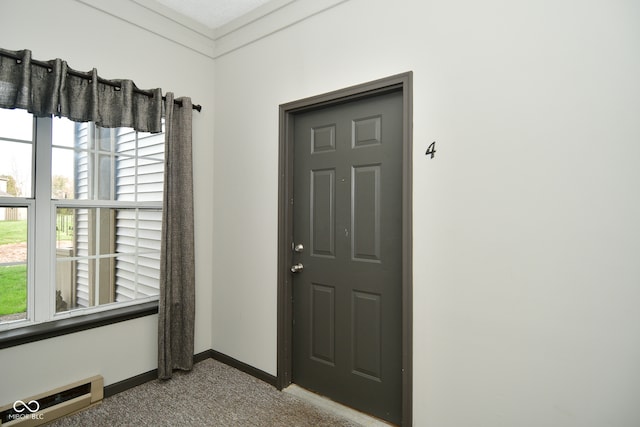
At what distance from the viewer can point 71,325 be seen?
216 centimetres

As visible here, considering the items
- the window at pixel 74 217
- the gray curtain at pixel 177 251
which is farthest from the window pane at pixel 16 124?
the gray curtain at pixel 177 251

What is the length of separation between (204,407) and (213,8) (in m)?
2.84

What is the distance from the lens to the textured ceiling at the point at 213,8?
2.53 m

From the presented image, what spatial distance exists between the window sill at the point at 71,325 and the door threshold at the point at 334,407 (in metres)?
1.21

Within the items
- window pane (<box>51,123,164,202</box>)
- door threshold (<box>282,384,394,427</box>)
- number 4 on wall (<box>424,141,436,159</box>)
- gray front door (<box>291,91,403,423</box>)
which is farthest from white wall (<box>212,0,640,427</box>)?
window pane (<box>51,123,164,202</box>)

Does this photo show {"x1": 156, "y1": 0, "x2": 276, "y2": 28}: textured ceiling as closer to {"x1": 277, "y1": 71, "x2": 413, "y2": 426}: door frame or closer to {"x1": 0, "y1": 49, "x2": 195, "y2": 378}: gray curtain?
{"x1": 0, "y1": 49, "x2": 195, "y2": 378}: gray curtain

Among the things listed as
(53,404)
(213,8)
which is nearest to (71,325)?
(53,404)

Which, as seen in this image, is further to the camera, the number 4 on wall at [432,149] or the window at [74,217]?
the window at [74,217]

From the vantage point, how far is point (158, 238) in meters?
2.70

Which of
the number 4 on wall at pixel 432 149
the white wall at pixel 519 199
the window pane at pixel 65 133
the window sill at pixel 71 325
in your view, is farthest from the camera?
the window pane at pixel 65 133

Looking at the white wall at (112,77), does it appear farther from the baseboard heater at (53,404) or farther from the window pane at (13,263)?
the window pane at (13,263)

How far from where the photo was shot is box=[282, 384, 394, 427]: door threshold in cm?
207

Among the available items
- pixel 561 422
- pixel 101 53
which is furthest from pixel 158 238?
pixel 561 422

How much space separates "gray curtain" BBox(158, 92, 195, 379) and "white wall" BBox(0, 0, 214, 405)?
0.15 metres
